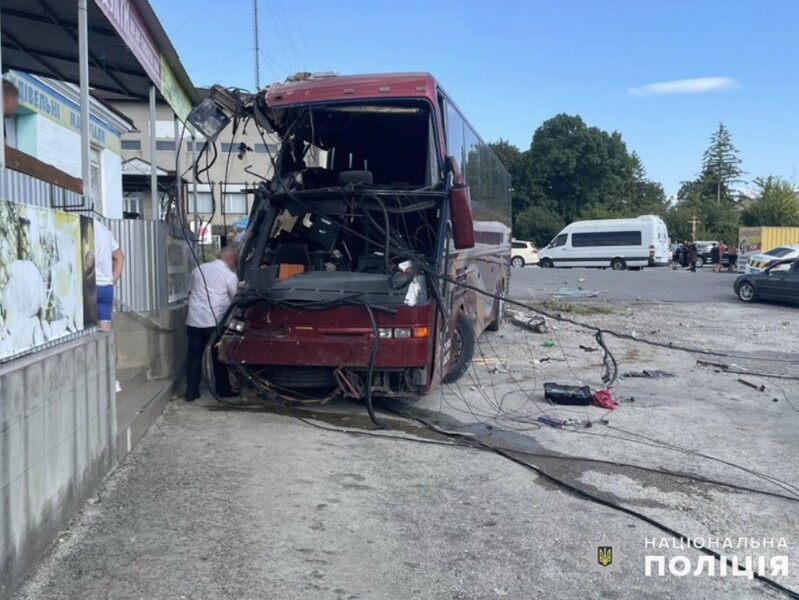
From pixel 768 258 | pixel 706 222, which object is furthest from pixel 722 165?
pixel 768 258

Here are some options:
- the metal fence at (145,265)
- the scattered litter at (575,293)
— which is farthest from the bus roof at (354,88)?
the scattered litter at (575,293)

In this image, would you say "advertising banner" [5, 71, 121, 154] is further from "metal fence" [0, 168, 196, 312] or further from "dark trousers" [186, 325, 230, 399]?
"dark trousers" [186, 325, 230, 399]

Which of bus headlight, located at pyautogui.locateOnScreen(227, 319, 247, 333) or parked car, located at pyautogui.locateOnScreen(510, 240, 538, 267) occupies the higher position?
parked car, located at pyautogui.locateOnScreen(510, 240, 538, 267)

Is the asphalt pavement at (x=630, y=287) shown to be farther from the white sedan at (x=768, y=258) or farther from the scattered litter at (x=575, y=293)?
the white sedan at (x=768, y=258)

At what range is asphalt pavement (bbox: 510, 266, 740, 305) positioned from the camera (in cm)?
2188

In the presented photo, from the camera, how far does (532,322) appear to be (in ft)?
47.1

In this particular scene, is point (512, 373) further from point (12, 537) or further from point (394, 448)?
point (12, 537)

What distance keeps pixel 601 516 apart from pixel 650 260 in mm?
36022

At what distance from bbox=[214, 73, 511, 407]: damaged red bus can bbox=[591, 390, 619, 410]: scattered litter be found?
5.45 feet

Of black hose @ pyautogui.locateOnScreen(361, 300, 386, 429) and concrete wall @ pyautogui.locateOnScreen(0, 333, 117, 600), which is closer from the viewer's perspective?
concrete wall @ pyautogui.locateOnScreen(0, 333, 117, 600)

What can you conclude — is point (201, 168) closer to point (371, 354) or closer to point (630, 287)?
point (371, 354)

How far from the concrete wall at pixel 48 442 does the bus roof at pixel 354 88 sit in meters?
3.74

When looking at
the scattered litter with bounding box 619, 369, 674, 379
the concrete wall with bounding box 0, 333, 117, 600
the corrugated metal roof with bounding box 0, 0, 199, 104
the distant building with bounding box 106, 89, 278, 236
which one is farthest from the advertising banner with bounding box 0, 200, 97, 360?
the scattered litter with bounding box 619, 369, 674, 379

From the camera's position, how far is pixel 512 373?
10070 millimetres
